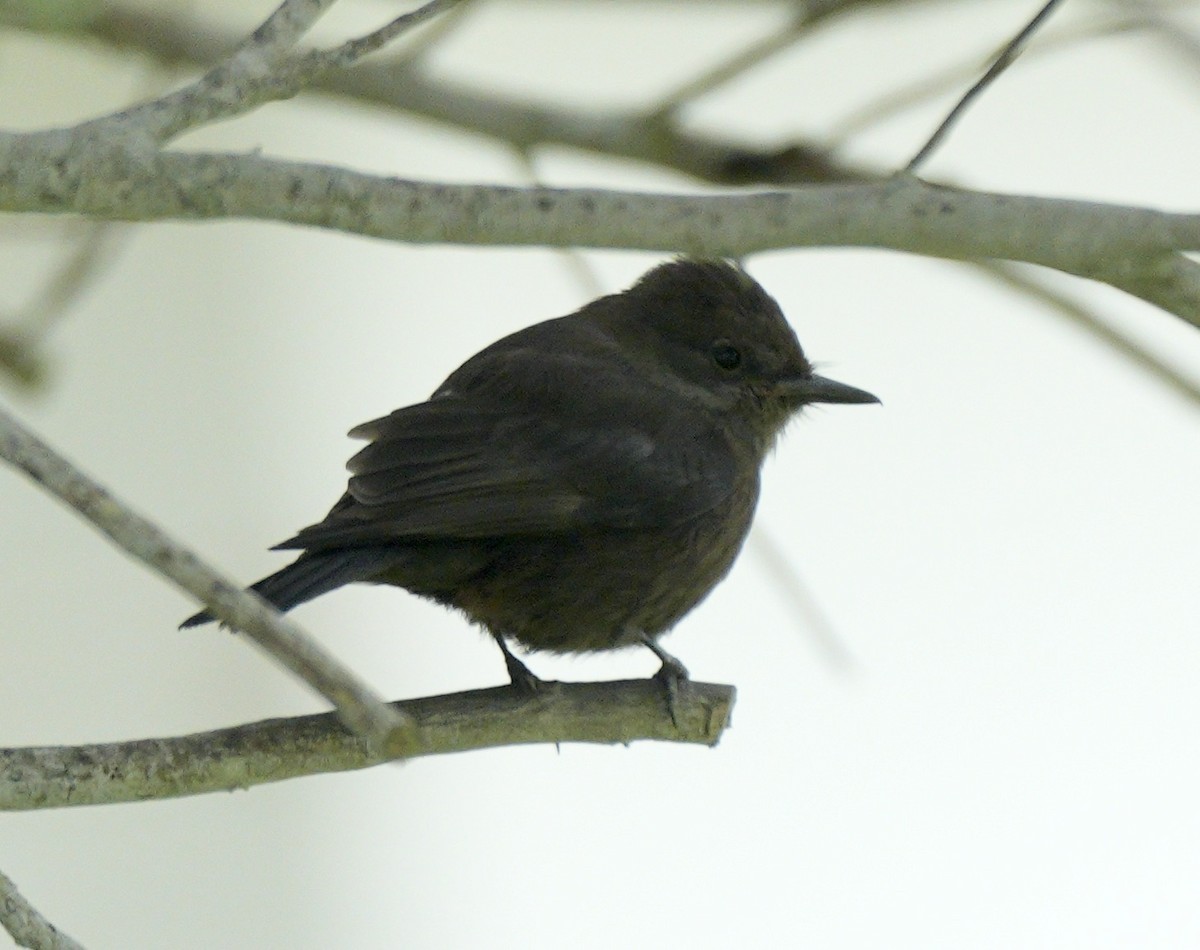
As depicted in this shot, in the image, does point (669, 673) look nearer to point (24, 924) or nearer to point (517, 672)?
point (517, 672)

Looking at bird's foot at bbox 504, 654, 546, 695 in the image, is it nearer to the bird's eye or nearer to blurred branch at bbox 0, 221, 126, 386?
Answer: the bird's eye

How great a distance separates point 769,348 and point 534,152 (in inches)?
27.2

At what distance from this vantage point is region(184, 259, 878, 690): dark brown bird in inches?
114

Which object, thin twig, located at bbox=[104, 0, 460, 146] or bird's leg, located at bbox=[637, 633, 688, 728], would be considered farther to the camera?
bird's leg, located at bbox=[637, 633, 688, 728]

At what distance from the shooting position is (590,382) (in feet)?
10.8

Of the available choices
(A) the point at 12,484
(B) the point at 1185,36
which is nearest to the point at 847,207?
(B) the point at 1185,36

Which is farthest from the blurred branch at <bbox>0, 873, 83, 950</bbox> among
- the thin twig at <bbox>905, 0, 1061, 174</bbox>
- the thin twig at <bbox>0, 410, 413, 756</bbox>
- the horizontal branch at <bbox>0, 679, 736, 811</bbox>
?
the thin twig at <bbox>905, 0, 1061, 174</bbox>

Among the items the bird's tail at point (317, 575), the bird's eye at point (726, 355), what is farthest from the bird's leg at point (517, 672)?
the bird's eye at point (726, 355)

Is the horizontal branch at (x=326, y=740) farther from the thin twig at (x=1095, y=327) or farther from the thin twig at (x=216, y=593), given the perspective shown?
the thin twig at (x=1095, y=327)

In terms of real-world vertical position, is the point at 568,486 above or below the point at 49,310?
below

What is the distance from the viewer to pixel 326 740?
2.38 metres

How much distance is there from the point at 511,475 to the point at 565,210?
1.18 m

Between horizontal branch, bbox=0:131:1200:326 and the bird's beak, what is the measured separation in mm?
1530

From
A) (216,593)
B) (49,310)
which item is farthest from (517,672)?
(49,310)
